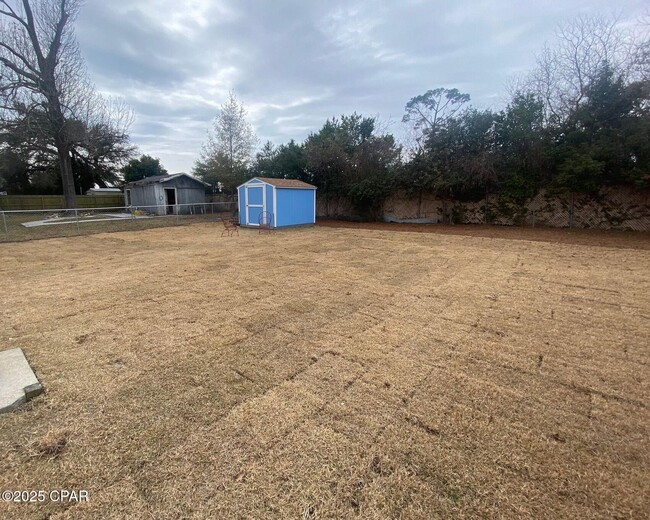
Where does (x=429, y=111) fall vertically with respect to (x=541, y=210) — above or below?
above

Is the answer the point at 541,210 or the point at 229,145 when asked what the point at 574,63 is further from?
the point at 229,145

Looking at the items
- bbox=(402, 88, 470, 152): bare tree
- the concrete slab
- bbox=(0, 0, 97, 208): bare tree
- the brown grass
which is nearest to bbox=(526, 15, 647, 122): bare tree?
bbox=(402, 88, 470, 152): bare tree

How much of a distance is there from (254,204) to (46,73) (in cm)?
1301

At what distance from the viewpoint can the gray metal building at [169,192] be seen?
19.0m

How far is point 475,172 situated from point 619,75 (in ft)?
16.7

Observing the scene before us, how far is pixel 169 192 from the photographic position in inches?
769

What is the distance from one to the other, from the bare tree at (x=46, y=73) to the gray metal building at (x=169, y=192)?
4.42 meters

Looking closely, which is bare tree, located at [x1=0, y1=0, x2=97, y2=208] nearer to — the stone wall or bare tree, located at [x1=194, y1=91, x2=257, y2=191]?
bare tree, located at [x1=194, y1=91, x2=257, y2=191]

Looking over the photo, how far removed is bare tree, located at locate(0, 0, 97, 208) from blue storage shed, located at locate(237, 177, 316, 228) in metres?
10.9

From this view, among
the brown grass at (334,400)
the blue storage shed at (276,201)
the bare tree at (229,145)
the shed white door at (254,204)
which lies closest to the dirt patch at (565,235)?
the brown grass at (334,400)

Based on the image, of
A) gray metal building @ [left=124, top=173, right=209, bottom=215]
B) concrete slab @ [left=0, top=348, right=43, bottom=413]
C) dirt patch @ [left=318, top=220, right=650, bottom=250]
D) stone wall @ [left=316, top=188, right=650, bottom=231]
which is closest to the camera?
concrete slab @ [left=0, top=348, right=43, bottom=413]

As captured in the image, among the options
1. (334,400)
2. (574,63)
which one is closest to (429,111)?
(574,63)

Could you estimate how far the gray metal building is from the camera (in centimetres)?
1900

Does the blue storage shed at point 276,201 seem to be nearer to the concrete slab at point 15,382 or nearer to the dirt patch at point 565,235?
the dirt patch at point 565,235
